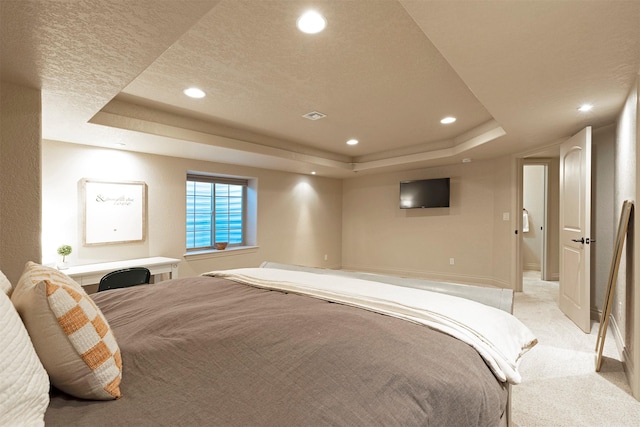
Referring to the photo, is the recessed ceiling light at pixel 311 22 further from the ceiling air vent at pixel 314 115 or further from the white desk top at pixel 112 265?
the white desk top at pixel 112 265

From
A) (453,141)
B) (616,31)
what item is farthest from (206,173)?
(616,31)

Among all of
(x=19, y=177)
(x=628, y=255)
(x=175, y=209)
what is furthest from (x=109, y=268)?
(x=628, y=255)

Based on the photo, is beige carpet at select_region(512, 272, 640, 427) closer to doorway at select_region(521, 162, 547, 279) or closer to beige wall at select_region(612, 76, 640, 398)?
beige wall at select_region(612, 76, 640, 398)

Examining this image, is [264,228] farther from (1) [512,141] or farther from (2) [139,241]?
(1) [512,141]

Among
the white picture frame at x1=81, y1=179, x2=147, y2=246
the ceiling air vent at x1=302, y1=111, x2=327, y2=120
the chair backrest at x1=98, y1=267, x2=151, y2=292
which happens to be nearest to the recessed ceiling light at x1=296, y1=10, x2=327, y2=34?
the ceiling air vent at x1=302, y1=111, x2=327, y2=120

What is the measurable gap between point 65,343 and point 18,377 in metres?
0.19

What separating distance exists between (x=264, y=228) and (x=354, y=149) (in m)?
2.17

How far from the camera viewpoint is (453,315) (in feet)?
4.30

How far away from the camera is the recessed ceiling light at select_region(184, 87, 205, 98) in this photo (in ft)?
9.16

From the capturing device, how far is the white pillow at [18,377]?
23.8 inches

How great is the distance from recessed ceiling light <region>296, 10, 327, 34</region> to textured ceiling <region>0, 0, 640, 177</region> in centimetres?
5

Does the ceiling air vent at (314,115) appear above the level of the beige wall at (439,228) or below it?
above

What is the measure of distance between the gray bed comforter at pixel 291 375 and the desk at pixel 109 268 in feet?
7.23

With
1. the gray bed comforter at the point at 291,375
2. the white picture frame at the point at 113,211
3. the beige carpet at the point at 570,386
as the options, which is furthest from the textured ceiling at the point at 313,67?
the beige carpet at the point at 570,386
